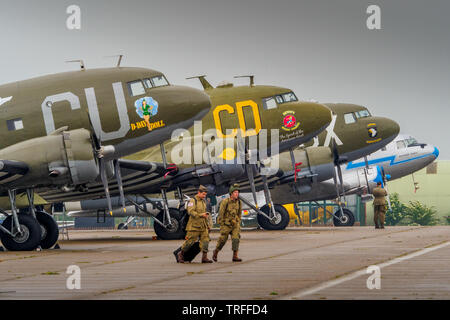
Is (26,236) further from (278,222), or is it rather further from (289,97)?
(278,222)

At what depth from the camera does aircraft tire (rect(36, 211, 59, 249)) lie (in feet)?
86.4

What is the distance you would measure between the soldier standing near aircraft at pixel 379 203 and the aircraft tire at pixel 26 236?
19209mm

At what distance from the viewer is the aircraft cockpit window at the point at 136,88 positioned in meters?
28.0

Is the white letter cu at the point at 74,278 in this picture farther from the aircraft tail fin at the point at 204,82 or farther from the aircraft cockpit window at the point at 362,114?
the aircraft cockpit window at the point at 362,114

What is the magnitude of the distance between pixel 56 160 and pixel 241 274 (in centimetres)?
882

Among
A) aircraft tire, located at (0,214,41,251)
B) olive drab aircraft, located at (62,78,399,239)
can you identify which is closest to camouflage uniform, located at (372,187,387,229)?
olive drab aircraft, located at (62,78,399,239)

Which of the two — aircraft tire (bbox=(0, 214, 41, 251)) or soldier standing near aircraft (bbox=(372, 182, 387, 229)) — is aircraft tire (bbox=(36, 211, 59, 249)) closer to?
aircraft tire (bbox=(0, 214, 41, 251))

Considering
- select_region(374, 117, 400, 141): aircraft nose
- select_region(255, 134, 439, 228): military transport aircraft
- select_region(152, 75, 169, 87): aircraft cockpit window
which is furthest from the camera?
select_region(255, 134, 439, 228): military transport aircraft

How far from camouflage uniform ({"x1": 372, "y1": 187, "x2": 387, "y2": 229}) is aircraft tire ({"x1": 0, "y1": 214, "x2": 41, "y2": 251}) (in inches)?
756

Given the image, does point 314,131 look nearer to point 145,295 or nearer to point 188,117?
point 188,117

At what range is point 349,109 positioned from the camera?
150ft

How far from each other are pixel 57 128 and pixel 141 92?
3.32m

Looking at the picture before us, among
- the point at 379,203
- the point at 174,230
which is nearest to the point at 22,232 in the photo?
the point at 174,230

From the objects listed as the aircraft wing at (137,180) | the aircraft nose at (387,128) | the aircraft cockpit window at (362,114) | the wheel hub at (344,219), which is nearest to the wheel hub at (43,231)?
the aircraft wing at (137,180)
